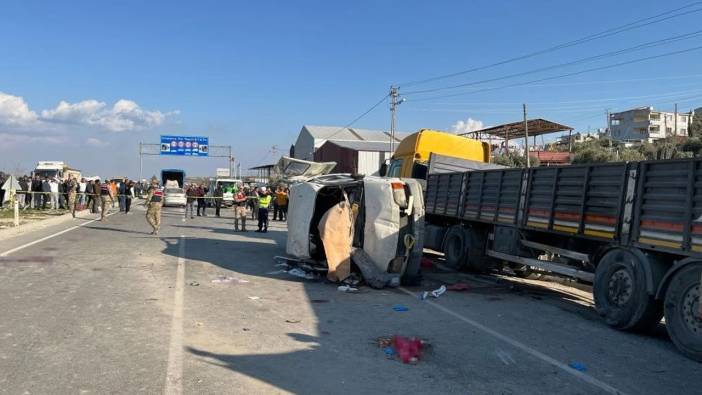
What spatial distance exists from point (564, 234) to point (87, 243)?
11722 millimetres

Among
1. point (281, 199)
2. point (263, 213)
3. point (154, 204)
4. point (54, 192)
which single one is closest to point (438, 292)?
point (154, 204)

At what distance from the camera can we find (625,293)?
284 inches

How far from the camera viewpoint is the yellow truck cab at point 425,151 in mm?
15383

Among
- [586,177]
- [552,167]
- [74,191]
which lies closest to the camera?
[586,177]

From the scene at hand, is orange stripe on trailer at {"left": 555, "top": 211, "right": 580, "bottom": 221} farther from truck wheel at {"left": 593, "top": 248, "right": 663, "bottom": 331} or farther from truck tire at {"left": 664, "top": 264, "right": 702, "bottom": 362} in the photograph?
truck tire at {"left": 664, "top": 264, "right": 702, "bottom": 362}

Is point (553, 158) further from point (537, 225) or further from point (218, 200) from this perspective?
point (537, 225)

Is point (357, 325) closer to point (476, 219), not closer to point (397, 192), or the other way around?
point (397, 192)

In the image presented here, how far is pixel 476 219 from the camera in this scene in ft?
37.5

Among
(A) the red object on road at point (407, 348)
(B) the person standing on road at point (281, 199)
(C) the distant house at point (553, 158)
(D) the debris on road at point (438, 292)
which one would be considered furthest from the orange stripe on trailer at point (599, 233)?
(C) the distant house at point (553, 158)

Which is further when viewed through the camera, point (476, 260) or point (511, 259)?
point (476, 260)

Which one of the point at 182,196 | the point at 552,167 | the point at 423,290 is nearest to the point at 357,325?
the point at 423,290

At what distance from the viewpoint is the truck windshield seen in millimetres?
16131

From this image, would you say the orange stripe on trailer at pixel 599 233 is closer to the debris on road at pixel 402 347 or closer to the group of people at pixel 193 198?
the debris on road at pixel 402 347

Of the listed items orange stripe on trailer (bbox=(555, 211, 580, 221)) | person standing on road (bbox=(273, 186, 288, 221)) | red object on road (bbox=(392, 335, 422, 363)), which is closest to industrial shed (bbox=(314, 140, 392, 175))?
person standing on road (bbox=(273, 186, 288, 221))
